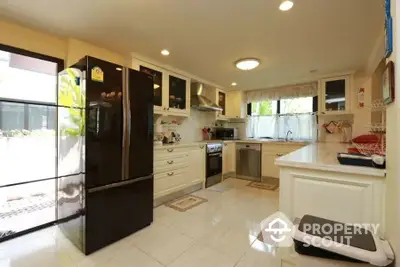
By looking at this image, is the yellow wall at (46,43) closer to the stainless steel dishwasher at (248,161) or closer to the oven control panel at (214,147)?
the oven control panel at (214,147)

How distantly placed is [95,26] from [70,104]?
2.96ft

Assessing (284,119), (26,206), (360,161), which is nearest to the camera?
(360,161)

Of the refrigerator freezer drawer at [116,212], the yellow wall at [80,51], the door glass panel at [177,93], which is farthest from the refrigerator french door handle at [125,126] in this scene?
the door glass panel at [177,93]

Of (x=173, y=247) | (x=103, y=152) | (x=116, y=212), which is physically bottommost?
(x=173, y=247)

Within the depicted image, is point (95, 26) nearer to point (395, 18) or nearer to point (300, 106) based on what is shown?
point (395, 18)

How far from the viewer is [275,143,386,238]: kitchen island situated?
1.21 meters

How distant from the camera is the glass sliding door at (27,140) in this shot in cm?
215

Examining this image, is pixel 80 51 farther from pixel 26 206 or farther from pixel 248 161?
pixel 248 161

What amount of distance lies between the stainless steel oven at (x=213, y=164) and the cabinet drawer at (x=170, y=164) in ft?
2.25

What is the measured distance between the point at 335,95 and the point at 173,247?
396cm

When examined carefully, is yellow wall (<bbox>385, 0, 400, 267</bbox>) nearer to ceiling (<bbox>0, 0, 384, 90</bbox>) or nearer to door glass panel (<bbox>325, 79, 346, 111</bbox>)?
ceiling (<bbox>0, 0, 384, 90</bbox>)

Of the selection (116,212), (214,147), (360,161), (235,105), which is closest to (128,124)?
(116,212)

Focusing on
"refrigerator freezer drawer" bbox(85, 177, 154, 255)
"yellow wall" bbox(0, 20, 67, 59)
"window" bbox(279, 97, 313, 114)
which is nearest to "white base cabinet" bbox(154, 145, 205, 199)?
"refrigerator freezer drawer" bbox(85, 177, 154, 255)

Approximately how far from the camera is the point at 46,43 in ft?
7.65
